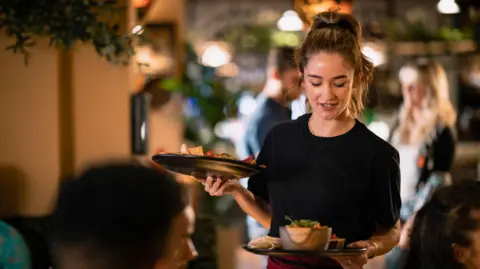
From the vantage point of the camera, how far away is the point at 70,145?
6.21 m

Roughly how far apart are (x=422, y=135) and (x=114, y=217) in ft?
13.6

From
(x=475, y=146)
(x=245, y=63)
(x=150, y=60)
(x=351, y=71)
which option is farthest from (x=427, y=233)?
(x=245, y=63)

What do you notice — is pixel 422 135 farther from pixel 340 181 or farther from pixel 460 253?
pixel 460 253

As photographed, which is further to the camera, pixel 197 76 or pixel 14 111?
pixel 197 76

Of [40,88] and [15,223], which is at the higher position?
[40,88]

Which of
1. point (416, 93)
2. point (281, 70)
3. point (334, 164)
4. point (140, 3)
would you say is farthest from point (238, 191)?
point (140, 3)

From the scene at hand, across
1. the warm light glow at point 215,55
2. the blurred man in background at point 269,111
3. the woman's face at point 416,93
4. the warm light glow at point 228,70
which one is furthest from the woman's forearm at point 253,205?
the warm light glow at point 228,70

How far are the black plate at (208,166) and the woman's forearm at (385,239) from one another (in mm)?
453

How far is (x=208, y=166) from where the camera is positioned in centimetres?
323

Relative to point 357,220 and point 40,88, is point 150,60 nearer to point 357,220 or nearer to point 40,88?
point 40,88

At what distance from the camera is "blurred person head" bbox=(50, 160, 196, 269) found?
162 cm

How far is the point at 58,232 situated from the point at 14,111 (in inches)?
168

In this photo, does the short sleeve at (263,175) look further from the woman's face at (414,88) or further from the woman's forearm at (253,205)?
the woman's face at (414,88)

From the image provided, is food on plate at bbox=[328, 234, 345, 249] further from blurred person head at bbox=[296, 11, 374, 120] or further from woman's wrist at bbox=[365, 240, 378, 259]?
blurred person head at bbox=[296, 11, 374, 120]
